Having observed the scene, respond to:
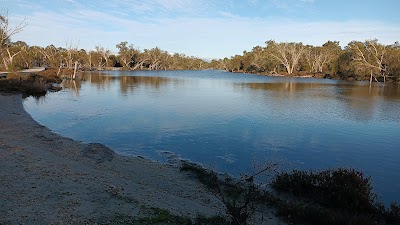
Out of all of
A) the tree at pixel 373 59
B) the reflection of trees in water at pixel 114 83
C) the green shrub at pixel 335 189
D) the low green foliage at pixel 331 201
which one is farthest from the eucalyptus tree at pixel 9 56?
the tree at pixel 373 59

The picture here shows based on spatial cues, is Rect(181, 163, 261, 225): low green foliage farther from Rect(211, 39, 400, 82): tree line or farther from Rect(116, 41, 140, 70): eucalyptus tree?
Rect(116, 41, 140, 70): eucalyptus tree

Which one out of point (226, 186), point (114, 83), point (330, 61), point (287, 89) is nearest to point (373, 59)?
point (330, 61)

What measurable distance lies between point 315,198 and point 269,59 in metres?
119

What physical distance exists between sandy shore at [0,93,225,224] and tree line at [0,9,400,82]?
120ft

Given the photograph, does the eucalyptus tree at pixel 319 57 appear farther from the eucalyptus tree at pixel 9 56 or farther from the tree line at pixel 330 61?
the eucalyptus tree at pixel 9 56

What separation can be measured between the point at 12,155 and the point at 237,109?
2133cm

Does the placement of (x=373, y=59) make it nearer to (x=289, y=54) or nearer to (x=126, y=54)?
(x=289, y=54)

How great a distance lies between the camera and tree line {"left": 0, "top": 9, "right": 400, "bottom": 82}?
75.6m

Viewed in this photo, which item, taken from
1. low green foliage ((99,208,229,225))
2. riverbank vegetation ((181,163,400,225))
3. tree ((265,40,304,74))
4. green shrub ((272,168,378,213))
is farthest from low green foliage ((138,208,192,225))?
tree ((265,40,304,74))

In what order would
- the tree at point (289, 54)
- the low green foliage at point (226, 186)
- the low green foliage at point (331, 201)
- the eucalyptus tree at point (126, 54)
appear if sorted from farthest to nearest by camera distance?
1. the eucalyptus tree at point (126, 54)
2. the tree at point (289, 54)
3. the low green foliage at point (226, 186)
4. the low green foliage at point (331, 201)

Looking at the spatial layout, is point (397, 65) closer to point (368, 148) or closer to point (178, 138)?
point (368, 148)

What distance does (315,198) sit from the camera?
10.0m

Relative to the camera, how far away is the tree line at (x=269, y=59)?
248 feet

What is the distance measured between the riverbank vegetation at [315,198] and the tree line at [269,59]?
4274 centimetres
